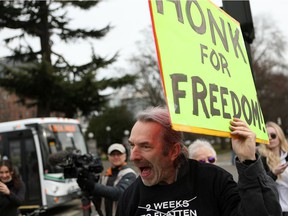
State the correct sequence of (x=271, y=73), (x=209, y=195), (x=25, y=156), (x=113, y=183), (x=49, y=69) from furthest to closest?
(x=271, y=73), (x=49, y=69), (x=25, y=156), (x=113, y=183), (x=209, y=195)

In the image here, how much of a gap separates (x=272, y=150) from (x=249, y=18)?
49.2 inches

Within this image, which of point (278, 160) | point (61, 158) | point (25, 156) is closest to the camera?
point (278, 160)

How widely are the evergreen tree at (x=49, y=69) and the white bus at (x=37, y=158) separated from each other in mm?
6828

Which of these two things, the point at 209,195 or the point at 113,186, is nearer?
the point at 209,195

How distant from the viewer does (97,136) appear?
47.1 meters

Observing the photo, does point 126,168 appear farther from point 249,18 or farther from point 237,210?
point 237,210

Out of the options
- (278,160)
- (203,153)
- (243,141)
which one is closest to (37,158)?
(203,153)

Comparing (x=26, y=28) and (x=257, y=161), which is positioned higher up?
(x=26, y=28)

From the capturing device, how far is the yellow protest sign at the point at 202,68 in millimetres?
1469

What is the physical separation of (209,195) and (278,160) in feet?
6.80

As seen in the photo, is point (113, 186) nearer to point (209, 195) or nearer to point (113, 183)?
point (113, 183)

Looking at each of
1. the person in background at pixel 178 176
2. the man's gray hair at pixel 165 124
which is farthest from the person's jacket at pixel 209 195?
the man's gray hair at pixel 165 124

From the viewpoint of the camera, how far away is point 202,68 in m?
1.68

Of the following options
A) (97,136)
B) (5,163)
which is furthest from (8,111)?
(5,163)
